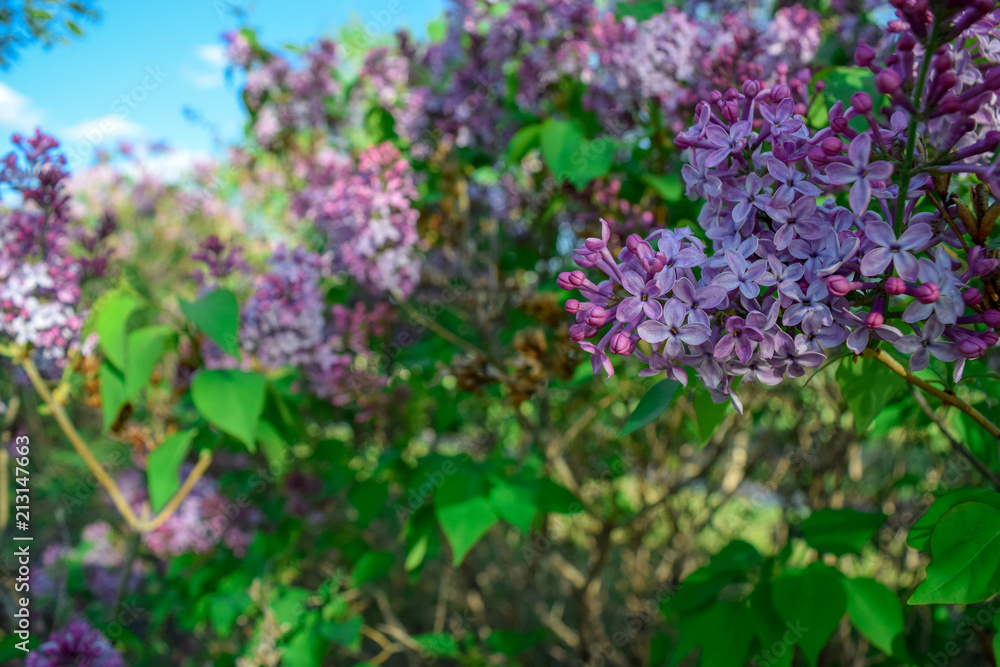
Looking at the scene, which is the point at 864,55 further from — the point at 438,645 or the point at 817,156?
the point at 438,645

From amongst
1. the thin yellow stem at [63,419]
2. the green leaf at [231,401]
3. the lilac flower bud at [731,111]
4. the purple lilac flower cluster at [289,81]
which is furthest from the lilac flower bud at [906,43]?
the purple lilac flower cluster at [289,81]

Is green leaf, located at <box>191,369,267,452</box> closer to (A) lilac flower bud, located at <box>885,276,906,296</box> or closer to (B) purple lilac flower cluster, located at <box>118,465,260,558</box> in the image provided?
(A) lilac flower bud, located at <box>885,276,906,296</box>

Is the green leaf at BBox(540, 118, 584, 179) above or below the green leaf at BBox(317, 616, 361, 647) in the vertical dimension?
above

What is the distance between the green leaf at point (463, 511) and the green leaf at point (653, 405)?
0.69 m

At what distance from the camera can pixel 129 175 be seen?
818 centimetres

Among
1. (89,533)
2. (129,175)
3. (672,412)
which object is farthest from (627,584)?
(129,175)

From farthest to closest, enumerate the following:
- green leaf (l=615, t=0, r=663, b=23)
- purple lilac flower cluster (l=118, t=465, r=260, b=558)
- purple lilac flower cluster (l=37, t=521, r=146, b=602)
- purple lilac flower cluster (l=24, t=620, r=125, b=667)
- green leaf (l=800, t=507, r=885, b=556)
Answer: purple lilac flower cluster (l=37, t=521, r=146, b=602)
purple lilac flower cluster (l=118, t=465, r=260, b=558)
green leaf (l=615, t=0, r=663, b=23)
purple lilac flower cluster (l=24, t=620, r=125, b=667)
green leaf (l=800, t=507, r=885, b=556)

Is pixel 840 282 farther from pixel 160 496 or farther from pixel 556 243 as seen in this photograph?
pixel 556 243

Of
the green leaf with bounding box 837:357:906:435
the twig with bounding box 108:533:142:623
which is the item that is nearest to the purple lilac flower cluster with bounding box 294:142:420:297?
the twig with bounding box 108:533:142:623

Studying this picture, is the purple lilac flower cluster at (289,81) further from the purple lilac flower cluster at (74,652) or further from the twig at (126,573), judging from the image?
the purple lilac flower cluster at (74,652)

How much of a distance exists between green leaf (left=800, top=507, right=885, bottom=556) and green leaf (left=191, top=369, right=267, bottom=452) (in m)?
1.38

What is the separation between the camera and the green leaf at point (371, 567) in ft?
7.25

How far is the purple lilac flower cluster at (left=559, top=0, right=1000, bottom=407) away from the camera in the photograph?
79 cm

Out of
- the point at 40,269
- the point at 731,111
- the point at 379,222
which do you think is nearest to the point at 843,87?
the point at 731,111
